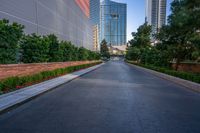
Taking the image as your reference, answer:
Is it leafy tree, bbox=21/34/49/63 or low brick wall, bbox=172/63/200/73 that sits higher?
leafy tree, bbox=21/34/49/63

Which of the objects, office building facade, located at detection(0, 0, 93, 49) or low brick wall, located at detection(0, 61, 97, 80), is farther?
office building facade, located at detection(0, 0, 93, 49)

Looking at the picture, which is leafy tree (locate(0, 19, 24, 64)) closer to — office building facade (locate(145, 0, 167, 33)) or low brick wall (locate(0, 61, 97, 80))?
low brick wall (locate(0, 61, 97, 80))

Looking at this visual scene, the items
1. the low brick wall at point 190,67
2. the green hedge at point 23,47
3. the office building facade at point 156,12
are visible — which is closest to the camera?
the green hedge at point 23,47

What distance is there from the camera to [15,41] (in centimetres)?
1571

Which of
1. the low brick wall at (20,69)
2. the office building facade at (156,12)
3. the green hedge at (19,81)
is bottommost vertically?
the green hedge at (19,81)

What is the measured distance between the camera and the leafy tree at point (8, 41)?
47.5 ft

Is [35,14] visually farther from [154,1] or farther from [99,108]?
[154,1]

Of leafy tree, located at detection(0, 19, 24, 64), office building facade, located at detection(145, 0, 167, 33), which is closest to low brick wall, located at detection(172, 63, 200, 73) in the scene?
leafy tree, located at detection(0, 19, 24, 64)

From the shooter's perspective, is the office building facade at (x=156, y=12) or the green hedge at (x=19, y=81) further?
the office building facade at (x=156, y=12)

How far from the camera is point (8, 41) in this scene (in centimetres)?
1495

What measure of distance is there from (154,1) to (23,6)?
70.8 metres

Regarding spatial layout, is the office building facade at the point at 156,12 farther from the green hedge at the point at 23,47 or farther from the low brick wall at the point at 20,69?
the low brick wall at the point at 20,69

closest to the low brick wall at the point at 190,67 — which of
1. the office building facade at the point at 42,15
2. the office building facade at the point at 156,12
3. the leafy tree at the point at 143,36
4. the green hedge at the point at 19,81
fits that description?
the green hedge at the point at 19,81

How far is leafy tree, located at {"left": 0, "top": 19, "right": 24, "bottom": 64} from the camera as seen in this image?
571 inches
